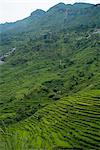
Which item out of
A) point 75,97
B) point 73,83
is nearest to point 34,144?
point 75,97

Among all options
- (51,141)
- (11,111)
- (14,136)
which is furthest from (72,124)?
(11,111)

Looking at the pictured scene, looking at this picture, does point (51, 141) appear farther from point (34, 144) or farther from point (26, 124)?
point (26, 124)

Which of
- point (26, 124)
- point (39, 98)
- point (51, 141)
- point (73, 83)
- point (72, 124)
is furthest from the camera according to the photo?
point (73, 83)

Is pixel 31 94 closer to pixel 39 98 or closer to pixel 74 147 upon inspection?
pixel 39 98

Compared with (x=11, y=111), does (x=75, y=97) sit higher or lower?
higher

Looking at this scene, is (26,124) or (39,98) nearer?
(26,124)

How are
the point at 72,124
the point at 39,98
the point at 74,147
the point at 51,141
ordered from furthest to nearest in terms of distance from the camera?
the point at 39,98
the point at 72,124
the point at 51,141
the point at 74,147
